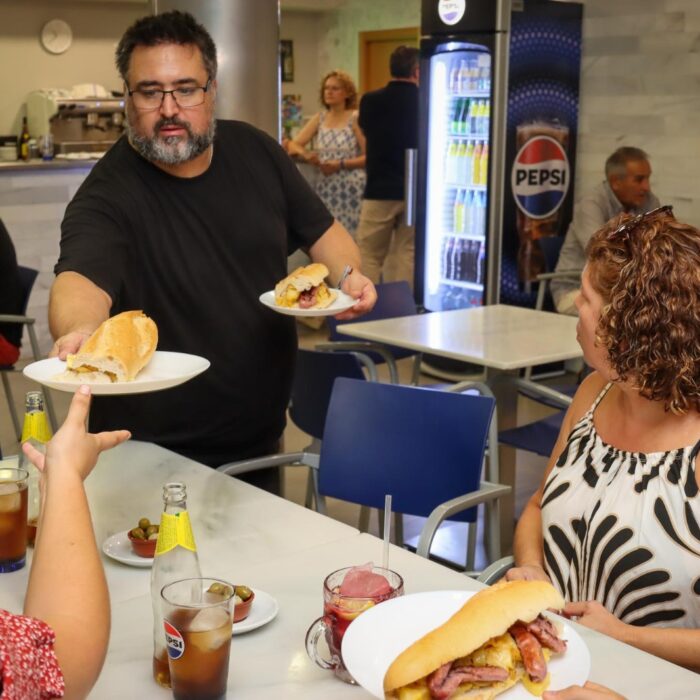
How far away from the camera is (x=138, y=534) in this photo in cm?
180

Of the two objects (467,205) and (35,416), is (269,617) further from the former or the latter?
(467,205)

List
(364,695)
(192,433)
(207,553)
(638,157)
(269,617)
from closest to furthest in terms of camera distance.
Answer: (364,695), (269,617), (207,553), (192,433), (638,157)

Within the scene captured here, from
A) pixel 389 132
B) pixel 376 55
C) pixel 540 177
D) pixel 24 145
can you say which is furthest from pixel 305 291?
pixel 376 55

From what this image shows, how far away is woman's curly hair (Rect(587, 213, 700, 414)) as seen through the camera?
178cm

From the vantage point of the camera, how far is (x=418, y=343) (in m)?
3.64

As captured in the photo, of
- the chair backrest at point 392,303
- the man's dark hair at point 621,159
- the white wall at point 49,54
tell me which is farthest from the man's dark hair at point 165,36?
the white wall at point 49,54

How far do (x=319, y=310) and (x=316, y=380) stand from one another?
1.01 metres

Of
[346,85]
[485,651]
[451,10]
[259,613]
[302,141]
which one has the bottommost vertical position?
[259,613]

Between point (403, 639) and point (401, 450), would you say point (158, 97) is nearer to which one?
point (401, 450)

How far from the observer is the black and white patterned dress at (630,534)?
178 cm

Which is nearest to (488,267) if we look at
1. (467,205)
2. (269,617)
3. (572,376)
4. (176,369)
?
(467,205)

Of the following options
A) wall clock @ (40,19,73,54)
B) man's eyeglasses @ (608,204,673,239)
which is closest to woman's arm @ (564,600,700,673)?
man's eyeglasses @ (608,204,673,239)

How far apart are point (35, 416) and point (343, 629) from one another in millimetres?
814

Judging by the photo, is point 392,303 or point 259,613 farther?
point 392,303
